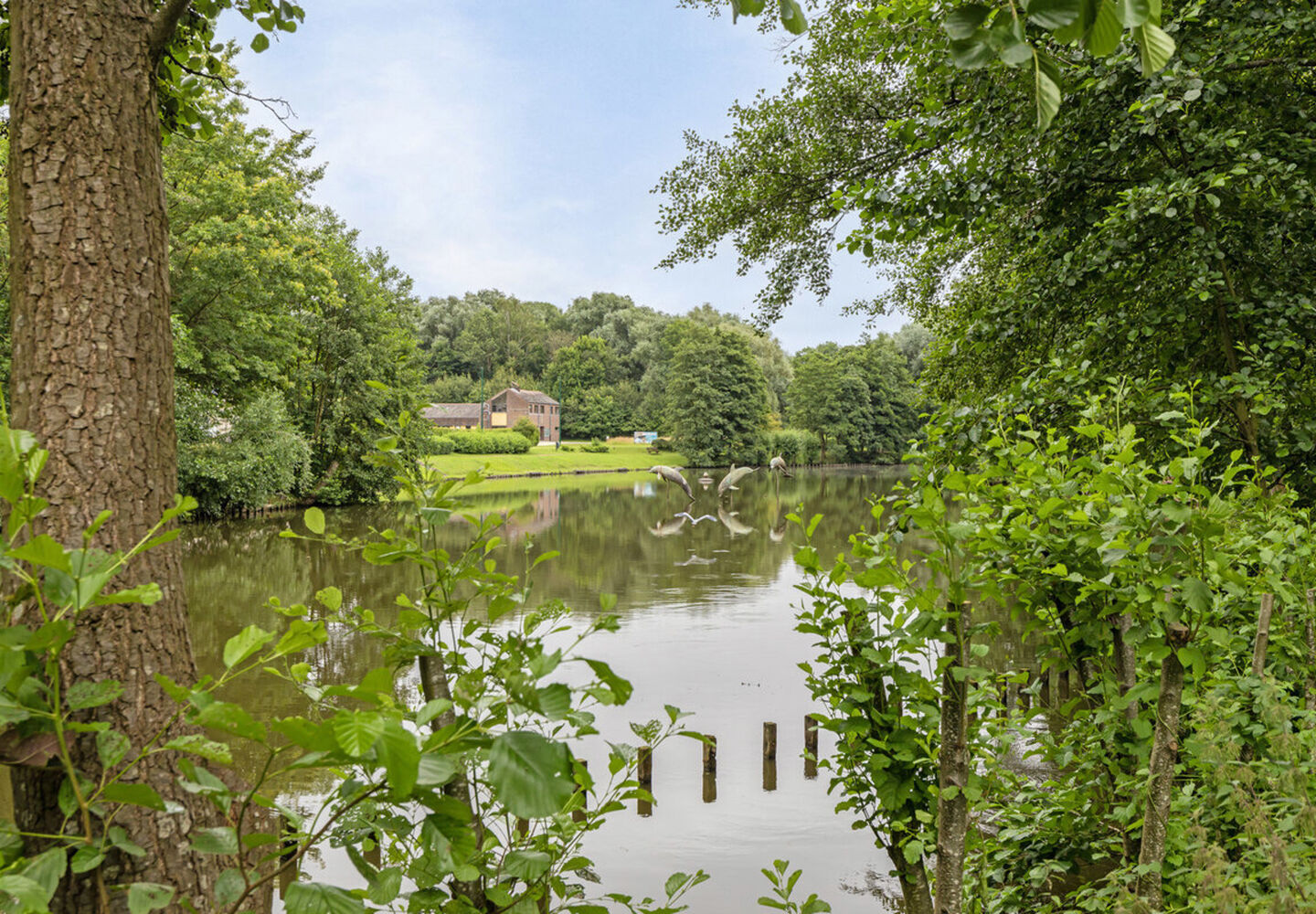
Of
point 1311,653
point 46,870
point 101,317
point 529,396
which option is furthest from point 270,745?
point 529,396

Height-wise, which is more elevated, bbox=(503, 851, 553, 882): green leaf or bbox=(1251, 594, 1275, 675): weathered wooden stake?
bbox=(1251, 594, 1275, 675): weathered wooden stake

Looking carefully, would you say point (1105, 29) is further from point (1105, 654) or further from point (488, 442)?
point (488, 442)

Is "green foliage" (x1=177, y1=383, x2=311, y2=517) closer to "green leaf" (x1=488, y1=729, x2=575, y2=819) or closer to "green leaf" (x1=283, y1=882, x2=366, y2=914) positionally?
"green leaf" (x1=283, y1=882, x2=366, y2=914)

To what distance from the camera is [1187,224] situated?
14.0 feet

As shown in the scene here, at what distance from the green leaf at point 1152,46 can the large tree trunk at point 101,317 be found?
190 centimetres

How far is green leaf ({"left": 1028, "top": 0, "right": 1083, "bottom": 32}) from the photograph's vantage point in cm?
99

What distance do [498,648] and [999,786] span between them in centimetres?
228

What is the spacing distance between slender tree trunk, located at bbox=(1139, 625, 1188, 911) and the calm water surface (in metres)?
1.66

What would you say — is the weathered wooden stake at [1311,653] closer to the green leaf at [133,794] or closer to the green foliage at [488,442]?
the green leaf at [133,794]

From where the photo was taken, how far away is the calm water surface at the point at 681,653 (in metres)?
5.71

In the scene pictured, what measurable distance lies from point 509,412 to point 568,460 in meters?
20.5

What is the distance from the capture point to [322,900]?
38.7 inches

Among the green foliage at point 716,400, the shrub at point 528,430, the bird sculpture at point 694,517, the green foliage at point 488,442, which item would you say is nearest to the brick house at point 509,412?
the shrub at point 528,430

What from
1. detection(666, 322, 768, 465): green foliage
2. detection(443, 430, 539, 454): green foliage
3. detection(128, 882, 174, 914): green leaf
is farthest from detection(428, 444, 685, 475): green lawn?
detection(128, 882, 174, 914): green leaf
